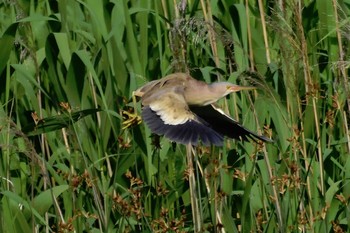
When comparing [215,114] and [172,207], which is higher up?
[215,114]

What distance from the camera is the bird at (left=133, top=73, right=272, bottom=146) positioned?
10.2ft

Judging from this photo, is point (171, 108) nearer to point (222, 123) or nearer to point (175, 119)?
point (175, 119)

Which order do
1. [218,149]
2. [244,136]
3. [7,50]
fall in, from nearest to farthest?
[244,136] → [218,149] → [7,50]

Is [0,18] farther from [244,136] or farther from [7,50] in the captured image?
[244,136]

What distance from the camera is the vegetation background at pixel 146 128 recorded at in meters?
3.31

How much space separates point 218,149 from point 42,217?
64cm

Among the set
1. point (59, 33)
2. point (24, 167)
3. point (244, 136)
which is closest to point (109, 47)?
point (59, 33)

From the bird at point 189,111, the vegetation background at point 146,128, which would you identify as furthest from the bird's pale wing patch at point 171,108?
the vegetation background at point 146,128

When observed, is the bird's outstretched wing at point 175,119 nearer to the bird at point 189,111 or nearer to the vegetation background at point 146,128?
the bird at point 189,111

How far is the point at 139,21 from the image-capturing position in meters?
4.00

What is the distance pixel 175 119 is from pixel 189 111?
17cm

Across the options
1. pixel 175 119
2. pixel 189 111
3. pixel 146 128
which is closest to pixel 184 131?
pixel 175 119

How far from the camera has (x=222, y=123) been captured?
3.34 m

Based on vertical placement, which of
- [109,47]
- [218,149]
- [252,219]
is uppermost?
[109,47]
